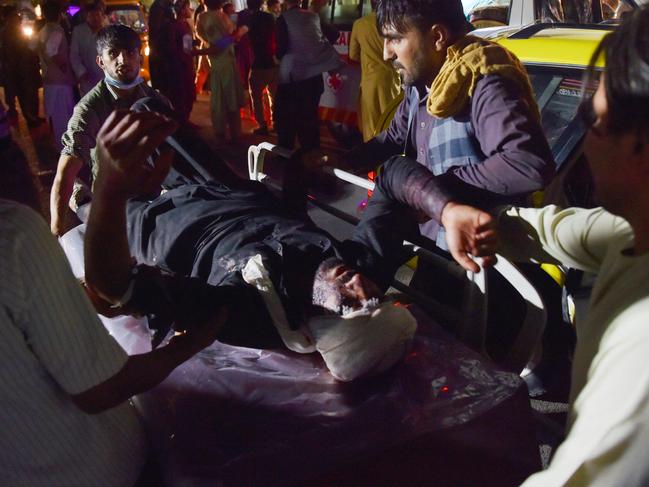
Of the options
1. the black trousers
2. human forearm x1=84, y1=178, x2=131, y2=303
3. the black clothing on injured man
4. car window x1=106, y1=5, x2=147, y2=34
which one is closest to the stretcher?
the black clothing on injured man

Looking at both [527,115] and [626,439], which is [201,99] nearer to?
[527,115]

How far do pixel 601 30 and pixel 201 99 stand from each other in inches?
354

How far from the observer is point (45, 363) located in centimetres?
108

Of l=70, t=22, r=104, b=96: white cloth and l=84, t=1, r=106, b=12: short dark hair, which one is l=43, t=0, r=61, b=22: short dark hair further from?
l=70, t=22, r=104, b=96: white cloth

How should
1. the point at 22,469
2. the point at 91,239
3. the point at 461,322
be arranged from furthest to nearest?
the point at 461,322
the point at 91,239
the point at 22,469

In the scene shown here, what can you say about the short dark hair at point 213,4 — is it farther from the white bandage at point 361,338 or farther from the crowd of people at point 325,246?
the white bandage at point 361,338

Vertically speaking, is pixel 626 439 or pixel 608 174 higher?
pixel 608 174

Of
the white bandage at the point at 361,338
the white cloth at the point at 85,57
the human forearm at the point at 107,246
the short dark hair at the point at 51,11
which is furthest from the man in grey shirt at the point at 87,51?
the white bandage at the point at 361,338

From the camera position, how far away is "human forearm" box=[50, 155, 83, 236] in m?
2.79

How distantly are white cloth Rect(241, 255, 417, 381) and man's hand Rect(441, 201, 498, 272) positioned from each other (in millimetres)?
339

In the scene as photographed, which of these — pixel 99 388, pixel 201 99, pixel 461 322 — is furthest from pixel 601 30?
pixel 201 99

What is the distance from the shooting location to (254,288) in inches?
75.9

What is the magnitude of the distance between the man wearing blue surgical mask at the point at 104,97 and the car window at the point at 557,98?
2.19 m

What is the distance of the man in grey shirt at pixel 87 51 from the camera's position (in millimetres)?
5973
